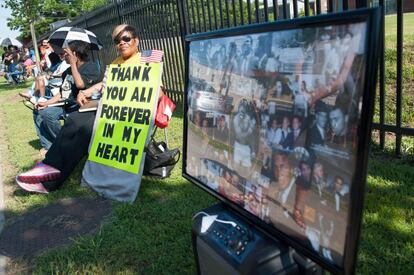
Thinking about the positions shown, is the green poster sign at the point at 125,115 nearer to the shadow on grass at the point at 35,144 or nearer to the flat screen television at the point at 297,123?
the flat screen television at the point at 297,123

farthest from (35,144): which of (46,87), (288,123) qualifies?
(288,123)

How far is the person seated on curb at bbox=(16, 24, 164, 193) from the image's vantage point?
4.08 m

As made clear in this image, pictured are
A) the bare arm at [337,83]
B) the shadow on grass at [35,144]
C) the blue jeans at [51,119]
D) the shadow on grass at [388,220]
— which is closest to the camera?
the bare arm at [337,83]

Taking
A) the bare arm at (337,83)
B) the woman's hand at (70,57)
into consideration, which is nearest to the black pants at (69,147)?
the woman's hand at (70,57)

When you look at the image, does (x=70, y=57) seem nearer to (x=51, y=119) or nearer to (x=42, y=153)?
(x=51, y=119)

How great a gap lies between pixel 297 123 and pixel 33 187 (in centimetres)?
343

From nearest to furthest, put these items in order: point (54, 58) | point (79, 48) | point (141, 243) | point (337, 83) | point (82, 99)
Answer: point (337, 83)
point (141, 243)
point (82, 99)
point (79, 48)
point (54, 58)

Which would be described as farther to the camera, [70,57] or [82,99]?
[70,57]

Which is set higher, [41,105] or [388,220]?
[41,105]

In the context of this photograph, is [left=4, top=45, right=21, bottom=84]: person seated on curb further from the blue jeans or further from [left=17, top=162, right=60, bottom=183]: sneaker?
[left=17, top=162, right=60, bottom=183]: sneaker

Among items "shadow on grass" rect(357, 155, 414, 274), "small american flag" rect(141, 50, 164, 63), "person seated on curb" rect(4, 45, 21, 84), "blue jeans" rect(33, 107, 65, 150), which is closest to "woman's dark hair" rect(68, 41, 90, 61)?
"blue jeans" rect(33, 107, 65, 150)

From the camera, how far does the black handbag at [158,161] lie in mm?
4016

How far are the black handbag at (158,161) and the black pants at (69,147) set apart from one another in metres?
0.72

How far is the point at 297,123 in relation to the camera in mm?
1438
